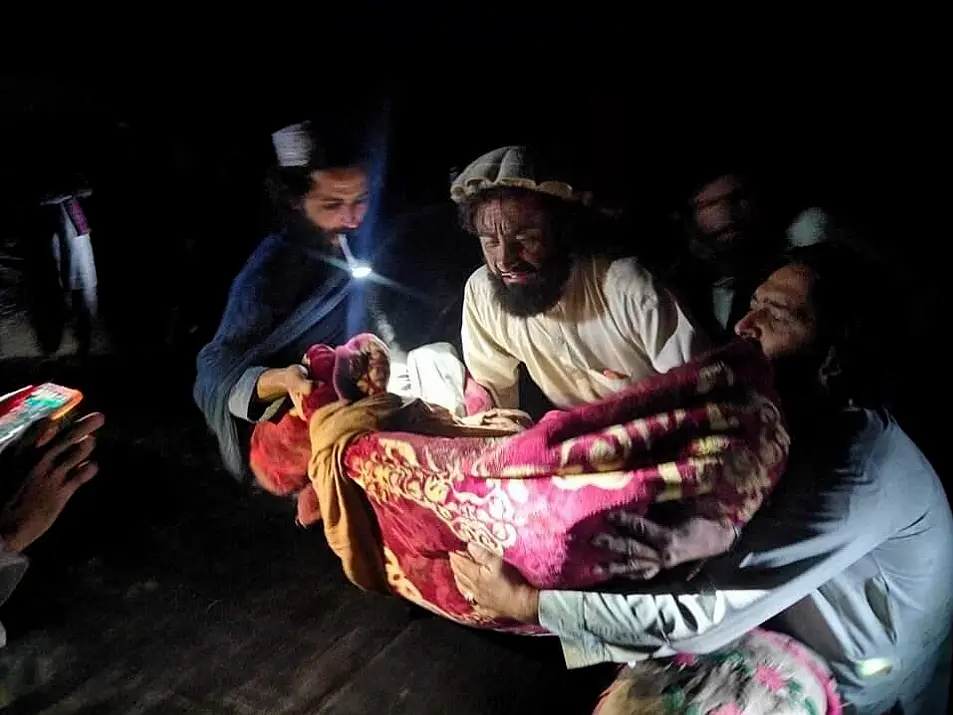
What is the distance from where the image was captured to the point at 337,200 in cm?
207

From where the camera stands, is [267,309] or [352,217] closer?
[352,217]

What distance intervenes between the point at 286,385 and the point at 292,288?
237 millimetres

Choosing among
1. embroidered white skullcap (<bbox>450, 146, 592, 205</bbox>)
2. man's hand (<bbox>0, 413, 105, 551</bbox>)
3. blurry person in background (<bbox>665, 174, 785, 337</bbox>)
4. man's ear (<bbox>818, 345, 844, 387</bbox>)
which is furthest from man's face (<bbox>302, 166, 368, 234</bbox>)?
man's ear (<bbox>818, 345, 844, 387</bbox>)

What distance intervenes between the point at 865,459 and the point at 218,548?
1.63 meters

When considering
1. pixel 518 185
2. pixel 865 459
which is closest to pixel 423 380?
pixel 518 185

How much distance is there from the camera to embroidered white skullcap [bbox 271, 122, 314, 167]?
2033 millimetres

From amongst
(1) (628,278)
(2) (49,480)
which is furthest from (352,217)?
(2) (49,480)

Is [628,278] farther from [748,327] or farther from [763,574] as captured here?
[763,574]

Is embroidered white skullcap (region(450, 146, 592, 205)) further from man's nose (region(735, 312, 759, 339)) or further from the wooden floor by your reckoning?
the wooden floor

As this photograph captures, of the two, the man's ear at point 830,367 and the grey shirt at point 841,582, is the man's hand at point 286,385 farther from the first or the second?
the man's ear at point 830,367

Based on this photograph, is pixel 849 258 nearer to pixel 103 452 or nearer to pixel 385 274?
pixel 385 274

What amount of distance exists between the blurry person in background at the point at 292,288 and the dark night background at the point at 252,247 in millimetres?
51

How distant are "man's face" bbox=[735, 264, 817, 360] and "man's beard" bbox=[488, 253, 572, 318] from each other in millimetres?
364

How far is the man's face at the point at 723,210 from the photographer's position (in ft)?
5.25
